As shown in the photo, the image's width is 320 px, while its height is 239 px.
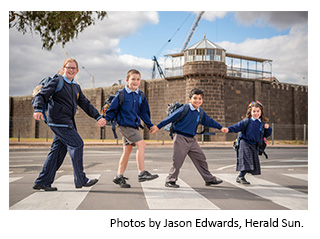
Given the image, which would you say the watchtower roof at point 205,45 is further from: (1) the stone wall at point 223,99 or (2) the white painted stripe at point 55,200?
(2) the white painted stripe at point 55,200

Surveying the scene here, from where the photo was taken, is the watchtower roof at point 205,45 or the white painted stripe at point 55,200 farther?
the watchtower roof at point 205,45

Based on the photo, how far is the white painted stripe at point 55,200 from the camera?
329 centimetres

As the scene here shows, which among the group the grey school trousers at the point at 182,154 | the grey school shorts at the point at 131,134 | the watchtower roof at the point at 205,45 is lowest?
the grey school trousers at the point at 182,154

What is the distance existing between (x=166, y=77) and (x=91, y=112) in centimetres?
2205

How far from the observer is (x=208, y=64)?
76.9 ft

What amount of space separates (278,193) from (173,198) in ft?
5.16

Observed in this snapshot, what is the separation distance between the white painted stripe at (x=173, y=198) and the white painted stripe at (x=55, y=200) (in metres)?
0.85

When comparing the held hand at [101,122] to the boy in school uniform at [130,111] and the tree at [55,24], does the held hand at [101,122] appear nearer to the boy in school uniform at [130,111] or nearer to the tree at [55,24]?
the boy in school uniform at [130,111]

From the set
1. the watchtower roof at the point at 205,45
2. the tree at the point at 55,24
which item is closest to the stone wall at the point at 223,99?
the watchtower roof at the point at 205,45

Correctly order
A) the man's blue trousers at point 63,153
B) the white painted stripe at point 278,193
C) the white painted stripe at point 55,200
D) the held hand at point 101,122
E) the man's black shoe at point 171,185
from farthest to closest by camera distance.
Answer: the man's black shoe at point 171,185, the held hand at point 101,122, the man's blue trousers at point 63,153, the white painted stripe at point 278,193, the white painted stripe at point 55,200

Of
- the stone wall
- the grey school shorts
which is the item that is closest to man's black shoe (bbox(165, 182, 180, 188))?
the grey school shorts

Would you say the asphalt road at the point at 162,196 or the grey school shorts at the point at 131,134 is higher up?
the grey school shorts at the point at 131,134

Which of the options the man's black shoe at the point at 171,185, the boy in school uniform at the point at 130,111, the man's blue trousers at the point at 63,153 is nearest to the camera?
the man's blue trousers at the point at 63,153
